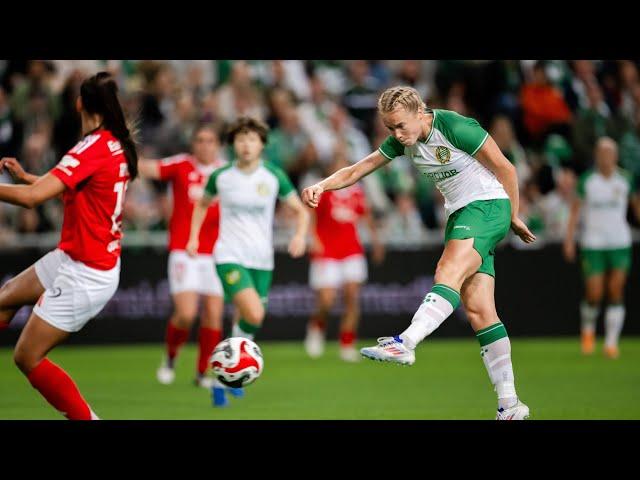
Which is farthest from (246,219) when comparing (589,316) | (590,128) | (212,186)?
(590,128)

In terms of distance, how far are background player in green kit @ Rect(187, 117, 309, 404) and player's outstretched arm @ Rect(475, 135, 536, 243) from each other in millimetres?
2506

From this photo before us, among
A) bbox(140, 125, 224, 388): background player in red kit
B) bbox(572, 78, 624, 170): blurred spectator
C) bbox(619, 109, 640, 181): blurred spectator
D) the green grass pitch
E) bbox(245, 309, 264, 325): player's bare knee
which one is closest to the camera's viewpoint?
the green grass pitch

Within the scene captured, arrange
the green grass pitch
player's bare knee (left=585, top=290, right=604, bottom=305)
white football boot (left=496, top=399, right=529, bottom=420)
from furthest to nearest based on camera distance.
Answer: player's bare knee (left=585, top=290, right=604, bottom=305), the green grass pitch, white football boot (left=496, top=399, right=529, bottom=420)

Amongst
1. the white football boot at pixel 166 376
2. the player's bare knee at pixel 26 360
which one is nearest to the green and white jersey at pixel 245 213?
the white football boot at pixel 166 376

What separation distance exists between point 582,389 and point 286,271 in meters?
6.65

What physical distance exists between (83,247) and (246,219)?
125 inches

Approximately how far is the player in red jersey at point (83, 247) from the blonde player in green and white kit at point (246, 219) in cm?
267

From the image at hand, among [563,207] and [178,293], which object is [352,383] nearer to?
[178,293]

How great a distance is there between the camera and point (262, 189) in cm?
989

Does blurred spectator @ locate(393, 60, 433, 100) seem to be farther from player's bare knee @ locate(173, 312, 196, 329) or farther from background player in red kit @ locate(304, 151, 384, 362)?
player's bare knee @ locate(173, 312, 196, 329)

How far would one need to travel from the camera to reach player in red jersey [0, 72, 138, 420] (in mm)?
6691

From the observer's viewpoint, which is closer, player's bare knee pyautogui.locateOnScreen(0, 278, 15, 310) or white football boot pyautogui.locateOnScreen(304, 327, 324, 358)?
player's bare knee pyautogui.locateOnScreen(0, 278, 15, 310)

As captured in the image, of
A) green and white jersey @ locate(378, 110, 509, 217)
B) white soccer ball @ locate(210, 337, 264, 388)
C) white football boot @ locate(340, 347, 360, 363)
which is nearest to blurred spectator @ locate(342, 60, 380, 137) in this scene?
white football boot @ locate(340, 347, 360, 363)

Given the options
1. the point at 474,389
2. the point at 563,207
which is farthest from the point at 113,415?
the point at 563,207
